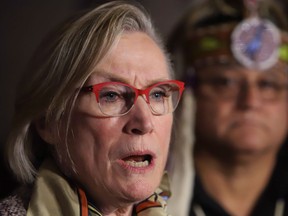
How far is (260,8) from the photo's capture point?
6.82ft

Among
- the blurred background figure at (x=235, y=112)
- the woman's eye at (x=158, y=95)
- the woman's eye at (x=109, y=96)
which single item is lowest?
the blurred background figure at (x=235, y=112)

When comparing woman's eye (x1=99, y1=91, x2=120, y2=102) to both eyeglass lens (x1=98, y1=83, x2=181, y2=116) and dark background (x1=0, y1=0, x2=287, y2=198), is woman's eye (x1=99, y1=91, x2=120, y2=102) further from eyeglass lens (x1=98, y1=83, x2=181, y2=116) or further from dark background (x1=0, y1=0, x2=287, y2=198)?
dark background (x1=0, y1=0, x2=287, y2=198)

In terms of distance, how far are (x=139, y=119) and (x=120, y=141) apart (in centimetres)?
6

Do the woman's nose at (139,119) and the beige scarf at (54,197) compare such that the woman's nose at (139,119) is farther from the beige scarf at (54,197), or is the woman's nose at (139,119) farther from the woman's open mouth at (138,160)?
the beige scarf at (54,197)

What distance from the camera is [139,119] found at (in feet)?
3.62

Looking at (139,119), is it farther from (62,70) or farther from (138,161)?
(62,70)

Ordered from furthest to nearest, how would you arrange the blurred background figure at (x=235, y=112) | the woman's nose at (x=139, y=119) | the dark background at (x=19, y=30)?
1. the dark background at (x=19, y=30)
2. the blurred background figure at (x=235, y=112)
3. the woman's nose at (x=139, y=119)

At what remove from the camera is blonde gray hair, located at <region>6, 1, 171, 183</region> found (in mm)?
1124

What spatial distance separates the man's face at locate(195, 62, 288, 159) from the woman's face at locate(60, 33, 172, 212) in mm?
852

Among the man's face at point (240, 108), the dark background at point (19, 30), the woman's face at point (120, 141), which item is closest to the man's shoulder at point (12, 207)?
the woman's face at point (120, 141)

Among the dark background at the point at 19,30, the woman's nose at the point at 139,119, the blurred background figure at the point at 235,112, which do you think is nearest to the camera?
the woman's nose at the point at 139,119

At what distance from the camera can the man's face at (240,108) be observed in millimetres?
1971

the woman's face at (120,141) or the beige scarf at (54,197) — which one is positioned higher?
the woman's face at (120,141)

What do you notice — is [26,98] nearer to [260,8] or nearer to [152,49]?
[152,49]
